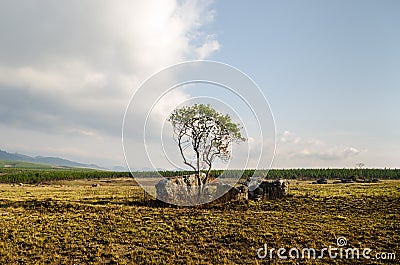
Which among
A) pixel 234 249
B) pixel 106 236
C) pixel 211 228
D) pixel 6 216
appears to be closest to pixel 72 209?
pixel 6 216

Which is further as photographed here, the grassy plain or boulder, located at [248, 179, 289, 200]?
boulder, located at [248, 179, 289, 200]

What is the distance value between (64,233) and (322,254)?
54.7ft

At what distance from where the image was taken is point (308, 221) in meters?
24.2

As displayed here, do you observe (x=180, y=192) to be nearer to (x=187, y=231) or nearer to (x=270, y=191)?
(x=270, y=191)

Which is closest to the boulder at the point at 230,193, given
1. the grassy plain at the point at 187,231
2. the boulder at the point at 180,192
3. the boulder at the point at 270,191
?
the boulder at the point at 180,192

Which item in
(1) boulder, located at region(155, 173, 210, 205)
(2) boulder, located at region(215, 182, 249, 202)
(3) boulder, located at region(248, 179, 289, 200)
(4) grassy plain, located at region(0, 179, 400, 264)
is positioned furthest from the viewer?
(3) boulder, located at region(248, 179, 289, 200)

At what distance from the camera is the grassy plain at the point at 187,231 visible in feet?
55.8

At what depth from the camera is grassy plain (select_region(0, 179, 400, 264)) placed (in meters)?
17.0

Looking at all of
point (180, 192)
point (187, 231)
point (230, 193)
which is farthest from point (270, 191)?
point (187, 231)

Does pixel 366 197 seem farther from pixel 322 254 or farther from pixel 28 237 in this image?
pixel 28 237

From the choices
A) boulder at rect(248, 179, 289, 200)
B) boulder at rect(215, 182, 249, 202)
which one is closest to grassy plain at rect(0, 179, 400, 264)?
boulder at rect(215, 182, 249, 202)

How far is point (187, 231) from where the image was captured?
21781 mm

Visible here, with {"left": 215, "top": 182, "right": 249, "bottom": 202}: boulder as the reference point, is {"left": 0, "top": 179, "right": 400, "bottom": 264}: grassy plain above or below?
below

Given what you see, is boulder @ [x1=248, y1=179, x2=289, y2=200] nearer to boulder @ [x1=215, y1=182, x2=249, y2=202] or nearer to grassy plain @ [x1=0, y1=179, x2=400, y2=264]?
boulder @ [x1=215, y1=182, x2=249, y2=202]
